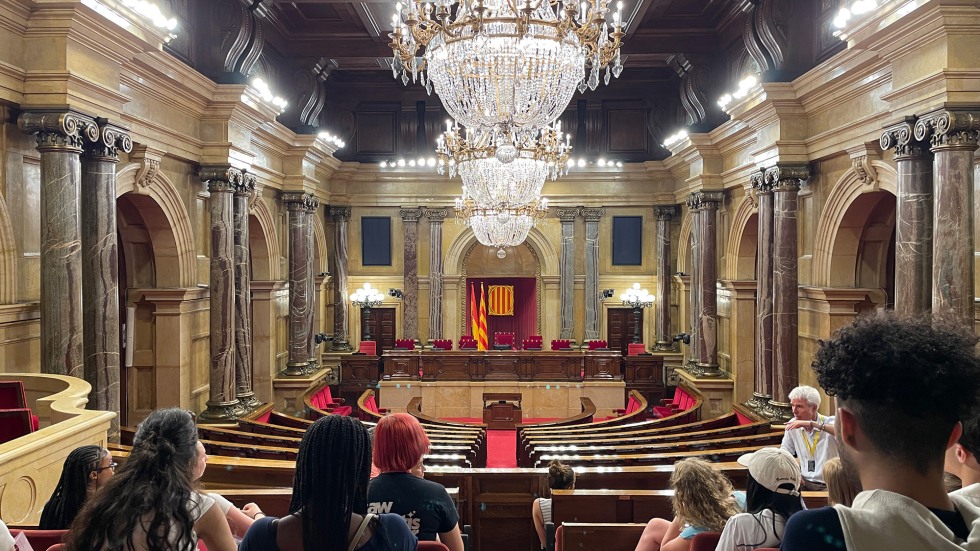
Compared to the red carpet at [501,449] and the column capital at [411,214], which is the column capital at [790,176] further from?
the column capital at [411,214]

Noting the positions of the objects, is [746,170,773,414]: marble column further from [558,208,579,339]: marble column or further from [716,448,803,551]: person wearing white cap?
[716,448,803,551]: person wearing white cap

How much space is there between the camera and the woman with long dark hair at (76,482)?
3.12 m

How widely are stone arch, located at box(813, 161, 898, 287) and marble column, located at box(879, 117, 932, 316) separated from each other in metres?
2.01

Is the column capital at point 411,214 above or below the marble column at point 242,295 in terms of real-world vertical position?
above

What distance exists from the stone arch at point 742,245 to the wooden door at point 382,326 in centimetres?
963

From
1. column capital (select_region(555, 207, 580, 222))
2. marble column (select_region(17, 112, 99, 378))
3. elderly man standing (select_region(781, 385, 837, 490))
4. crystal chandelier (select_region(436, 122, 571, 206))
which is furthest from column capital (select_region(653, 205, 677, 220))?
marble column (select_region(17, 112, 99, 378))

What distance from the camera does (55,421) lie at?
5.33 meters

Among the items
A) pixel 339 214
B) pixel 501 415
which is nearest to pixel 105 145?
pixel 501 415

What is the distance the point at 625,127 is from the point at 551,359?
7.36 meters

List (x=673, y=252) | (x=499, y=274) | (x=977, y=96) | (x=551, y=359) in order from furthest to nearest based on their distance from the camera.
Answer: (x=499, y=274) < (x=673, y=252) < (x=551, y=359) < (x=977, y=96)

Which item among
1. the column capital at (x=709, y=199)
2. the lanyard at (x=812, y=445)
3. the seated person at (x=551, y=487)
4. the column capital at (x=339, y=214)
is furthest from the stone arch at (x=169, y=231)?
the column capital at (x=709, y=199)

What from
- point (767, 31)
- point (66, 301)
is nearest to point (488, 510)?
point (66, 301)

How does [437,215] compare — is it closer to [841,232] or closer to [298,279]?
[298,279]

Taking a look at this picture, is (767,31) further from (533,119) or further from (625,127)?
(625,127)
